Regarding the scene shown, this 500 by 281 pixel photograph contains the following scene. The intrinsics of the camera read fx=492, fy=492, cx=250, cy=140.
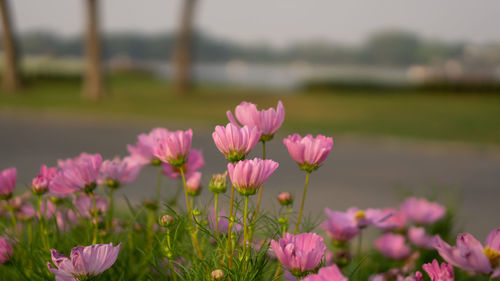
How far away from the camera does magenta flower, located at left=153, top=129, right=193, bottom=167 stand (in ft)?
4.20

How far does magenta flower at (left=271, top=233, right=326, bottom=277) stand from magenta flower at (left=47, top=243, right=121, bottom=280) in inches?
14.0

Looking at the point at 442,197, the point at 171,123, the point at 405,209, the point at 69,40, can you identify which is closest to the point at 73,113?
the point at 171,123

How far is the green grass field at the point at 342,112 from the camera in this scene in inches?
512

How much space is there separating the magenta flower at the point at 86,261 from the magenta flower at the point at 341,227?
81 cm

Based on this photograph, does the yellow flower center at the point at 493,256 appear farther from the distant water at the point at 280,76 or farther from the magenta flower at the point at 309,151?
the distant water at the point at 280,76

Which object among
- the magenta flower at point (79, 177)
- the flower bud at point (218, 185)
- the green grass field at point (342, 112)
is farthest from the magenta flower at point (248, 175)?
the green grass field at point (342, 112)

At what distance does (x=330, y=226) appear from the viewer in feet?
5.58

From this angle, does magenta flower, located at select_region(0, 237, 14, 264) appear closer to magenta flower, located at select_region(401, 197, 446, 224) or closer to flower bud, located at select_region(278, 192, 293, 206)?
flower bud, located at select_region(278, 192, 293, 206)

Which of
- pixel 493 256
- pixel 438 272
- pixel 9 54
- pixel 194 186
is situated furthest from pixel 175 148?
pixel 9 54

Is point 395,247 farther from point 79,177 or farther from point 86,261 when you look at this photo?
point 86,261

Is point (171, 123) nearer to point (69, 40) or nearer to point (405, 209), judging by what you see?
point (405, 209)

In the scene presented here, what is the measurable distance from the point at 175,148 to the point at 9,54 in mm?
22410

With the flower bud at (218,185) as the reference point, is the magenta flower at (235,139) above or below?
above

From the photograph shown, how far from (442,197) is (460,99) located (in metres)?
17.8
